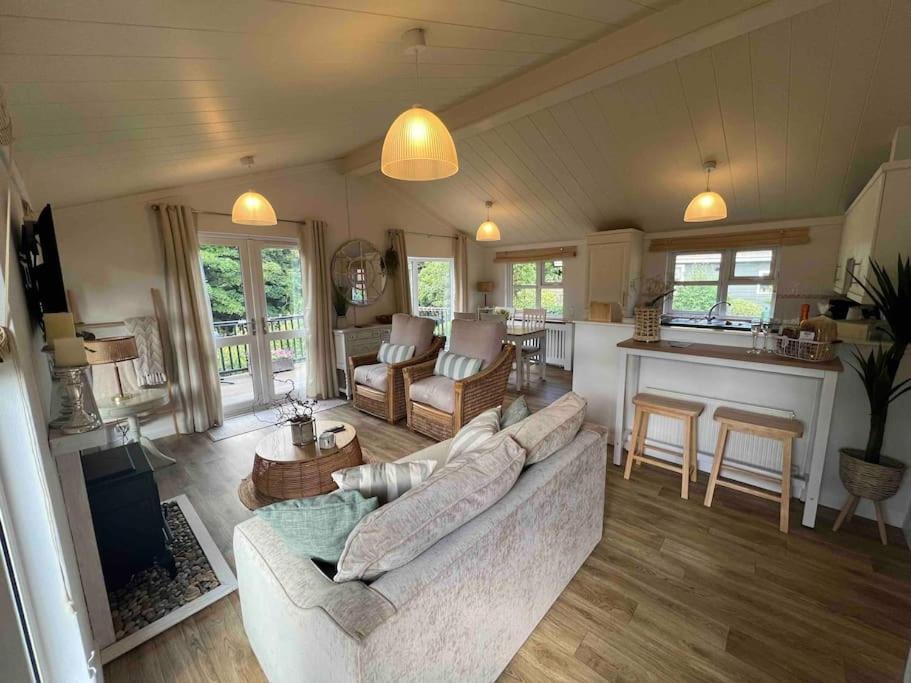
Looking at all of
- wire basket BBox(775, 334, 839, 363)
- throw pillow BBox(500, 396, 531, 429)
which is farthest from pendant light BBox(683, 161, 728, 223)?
throw pillow BBox(500, 396, 531, 429)

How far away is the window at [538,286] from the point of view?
20.2 ft

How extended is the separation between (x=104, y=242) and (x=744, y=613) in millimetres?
4880

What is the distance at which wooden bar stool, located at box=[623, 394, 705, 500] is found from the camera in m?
2.41

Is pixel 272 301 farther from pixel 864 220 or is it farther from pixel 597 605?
pixel 864 220

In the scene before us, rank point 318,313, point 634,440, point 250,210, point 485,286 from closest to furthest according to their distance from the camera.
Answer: point 634,440
point 250,210
point 318,313
point 485,286

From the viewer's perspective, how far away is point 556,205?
16.0 ft

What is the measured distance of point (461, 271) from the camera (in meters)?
6.45

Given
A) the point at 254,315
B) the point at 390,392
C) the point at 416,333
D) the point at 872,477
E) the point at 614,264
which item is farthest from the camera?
the point at 614,264

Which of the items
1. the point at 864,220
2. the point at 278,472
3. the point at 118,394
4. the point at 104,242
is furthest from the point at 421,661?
the point at 104,242

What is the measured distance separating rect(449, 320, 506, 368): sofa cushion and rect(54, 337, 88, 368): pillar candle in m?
2.64

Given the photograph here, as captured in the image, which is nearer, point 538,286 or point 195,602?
point 195,602

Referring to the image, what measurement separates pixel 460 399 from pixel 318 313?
2241mm

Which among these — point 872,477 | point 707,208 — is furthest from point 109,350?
point 872,477

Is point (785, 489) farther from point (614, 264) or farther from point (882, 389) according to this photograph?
point (614, 264)
